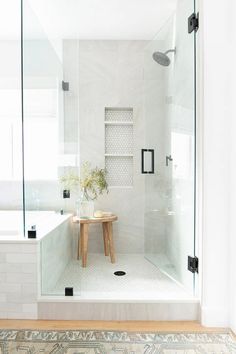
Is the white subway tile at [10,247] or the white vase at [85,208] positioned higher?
the white vase at [85,208]

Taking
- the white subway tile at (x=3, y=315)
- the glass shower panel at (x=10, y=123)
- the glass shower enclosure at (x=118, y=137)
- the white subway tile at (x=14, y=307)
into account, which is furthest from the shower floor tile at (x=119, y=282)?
the glass shower panel at (x=10, y=123)

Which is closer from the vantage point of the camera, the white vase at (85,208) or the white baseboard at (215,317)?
the white baseboard at (215,317)

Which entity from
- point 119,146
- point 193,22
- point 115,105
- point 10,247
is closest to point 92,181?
point 119,146

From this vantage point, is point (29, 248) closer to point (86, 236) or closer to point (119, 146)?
point (86, 236)

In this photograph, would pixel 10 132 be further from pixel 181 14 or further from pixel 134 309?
pixel 134 309

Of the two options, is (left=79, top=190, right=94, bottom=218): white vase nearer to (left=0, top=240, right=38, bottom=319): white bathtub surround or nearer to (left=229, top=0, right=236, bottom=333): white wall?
(left=0, top=240, right=38, bottom=319): white bathtub surround

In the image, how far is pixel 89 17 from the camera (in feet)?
8.96

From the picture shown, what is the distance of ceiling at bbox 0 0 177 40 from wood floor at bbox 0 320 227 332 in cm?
215

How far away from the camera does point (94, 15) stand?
8.87 feet

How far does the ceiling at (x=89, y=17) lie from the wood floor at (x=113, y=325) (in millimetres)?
2148

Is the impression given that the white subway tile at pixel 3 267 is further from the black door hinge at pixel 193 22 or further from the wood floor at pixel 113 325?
the black door hinge at pixel 193 22

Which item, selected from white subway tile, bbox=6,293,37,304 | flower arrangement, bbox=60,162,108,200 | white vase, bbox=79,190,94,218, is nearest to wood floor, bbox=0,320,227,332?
white subway tile, bbox=6,293,37,304

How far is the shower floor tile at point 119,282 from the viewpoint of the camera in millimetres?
1973

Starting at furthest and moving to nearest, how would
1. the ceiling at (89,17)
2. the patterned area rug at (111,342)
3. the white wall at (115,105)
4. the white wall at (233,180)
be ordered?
the white wall at (115,105) → the ceiling at (89,17) → the white wall at (233,180) → the patterned area rug at (111,342)
